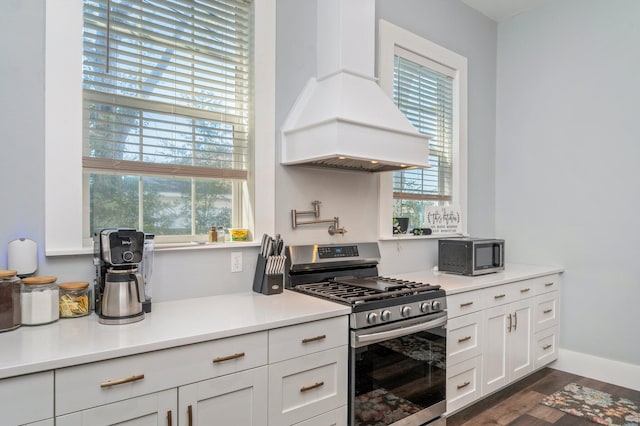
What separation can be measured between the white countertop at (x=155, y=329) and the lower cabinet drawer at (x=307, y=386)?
0.19 metres

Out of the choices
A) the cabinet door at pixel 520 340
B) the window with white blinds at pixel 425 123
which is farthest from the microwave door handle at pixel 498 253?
the window with white blinds at pixel 425 123

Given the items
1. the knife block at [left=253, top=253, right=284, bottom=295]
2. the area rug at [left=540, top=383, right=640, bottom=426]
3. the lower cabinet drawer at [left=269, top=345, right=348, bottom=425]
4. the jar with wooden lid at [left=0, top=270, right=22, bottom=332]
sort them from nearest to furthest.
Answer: the jar with wooden lid at [left=0, top=270, right=22, bottom=332], the lower cabinet drawer at [left=269, top=345, right=348, bottom=425], the knife block at [left=253, top=253, right=284, bottom=295], the area rug at [left=540, top=383, right=640, bottom=426]

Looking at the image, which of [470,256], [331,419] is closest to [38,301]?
[331,419]

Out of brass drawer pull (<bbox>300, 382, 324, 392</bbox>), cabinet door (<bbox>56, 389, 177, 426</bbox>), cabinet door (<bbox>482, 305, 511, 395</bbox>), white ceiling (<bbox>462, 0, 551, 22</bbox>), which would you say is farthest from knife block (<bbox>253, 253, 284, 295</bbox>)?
white ceiling (<bbox>462, 0, 551, 22</bbox>)

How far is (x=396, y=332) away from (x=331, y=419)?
54 cm

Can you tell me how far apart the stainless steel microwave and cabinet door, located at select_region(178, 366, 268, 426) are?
1.96 metres

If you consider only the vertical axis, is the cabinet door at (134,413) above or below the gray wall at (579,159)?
below

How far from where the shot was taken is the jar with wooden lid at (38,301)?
155cm

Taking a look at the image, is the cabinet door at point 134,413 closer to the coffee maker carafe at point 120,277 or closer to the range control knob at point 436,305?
the coffee maker carafe at point 120,277

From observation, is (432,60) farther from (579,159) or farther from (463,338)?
(463,338)

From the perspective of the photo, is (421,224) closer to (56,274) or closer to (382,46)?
(382,46)

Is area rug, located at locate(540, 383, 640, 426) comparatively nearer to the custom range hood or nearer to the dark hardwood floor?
the dark hardwood floor

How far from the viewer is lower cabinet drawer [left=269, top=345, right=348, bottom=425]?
1.71 m

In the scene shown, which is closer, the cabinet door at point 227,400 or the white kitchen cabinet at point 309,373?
the cabinet door at point 227,400
